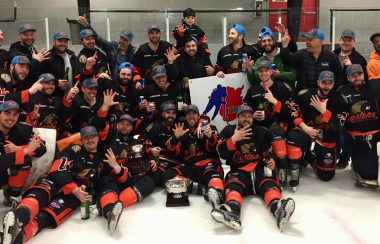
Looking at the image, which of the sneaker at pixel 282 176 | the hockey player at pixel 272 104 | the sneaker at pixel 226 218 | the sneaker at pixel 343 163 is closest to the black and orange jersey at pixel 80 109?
the hockey player at pixel 272 104

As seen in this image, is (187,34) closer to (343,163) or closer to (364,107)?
(364,107)

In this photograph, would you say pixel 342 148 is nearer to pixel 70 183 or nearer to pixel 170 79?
pixel 170 79

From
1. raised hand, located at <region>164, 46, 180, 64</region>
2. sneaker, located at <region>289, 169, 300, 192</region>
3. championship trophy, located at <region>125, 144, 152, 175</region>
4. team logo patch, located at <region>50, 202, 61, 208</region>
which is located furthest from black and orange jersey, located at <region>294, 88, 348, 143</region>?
team logo patch, located at <region>50, 202, 61, 208</region>

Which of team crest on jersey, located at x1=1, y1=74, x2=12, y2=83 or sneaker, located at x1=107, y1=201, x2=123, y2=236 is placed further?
team crest on jersey, located at x1=1, y1=74, x2=12, y2=83

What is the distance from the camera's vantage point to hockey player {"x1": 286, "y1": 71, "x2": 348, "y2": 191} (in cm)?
395

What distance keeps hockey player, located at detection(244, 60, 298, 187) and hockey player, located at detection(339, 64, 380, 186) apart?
27.0 inches

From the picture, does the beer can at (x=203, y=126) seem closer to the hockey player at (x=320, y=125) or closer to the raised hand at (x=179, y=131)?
the raised hand at (x=179, y=131)

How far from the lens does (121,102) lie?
4.59 meters

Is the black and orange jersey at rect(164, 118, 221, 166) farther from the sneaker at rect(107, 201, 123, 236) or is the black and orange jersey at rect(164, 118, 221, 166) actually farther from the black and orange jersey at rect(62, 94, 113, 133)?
the sneaker at rect(107, 201, 123, 236)

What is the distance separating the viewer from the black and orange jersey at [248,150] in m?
3.67

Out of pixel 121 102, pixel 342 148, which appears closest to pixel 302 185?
pixel 342 148

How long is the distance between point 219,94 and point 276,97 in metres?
0.93

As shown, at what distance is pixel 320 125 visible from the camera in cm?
409

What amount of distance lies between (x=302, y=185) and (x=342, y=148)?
1061mm
